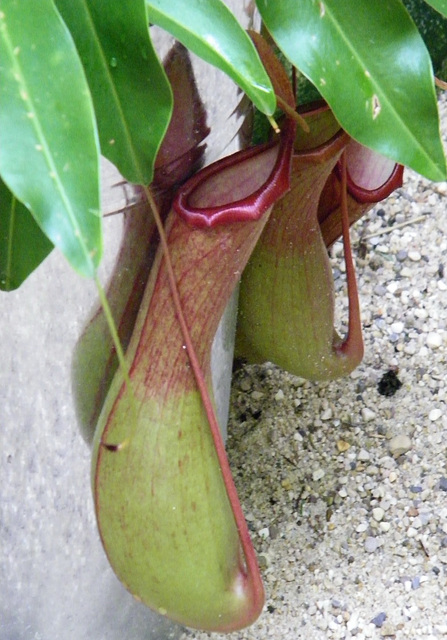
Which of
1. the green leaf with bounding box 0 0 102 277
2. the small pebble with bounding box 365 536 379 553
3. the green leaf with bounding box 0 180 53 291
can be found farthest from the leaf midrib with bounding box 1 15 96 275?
the small pebble with bounding box 365 536 379 553

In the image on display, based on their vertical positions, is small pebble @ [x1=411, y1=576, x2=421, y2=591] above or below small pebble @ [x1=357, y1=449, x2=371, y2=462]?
below

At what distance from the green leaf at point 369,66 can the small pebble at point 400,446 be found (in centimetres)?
60

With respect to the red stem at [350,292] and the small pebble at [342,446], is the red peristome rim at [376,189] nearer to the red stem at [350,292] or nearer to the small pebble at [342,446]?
the red stem at [350,292]

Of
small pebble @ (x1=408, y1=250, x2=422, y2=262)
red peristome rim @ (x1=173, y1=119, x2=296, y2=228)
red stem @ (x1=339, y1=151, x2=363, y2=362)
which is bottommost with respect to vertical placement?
small pebble @ (x1=408, y1=250, x2=422, y2=262)

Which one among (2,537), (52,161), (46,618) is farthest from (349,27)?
(46,618)

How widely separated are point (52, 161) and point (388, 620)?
75cm

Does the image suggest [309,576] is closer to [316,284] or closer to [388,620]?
[388,620]

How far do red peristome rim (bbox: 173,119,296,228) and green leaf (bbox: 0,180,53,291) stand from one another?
0.10m

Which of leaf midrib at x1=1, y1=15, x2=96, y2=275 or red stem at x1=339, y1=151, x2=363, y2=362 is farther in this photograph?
red stem at x1=339, y1=151, x2=363, y2=362

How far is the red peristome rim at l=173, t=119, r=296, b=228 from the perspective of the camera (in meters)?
0.50

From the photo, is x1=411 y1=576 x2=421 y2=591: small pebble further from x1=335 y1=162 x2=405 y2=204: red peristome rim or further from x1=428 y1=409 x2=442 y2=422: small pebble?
→ x1=335 y1=162 x2=405 y2=204: red peristome rim

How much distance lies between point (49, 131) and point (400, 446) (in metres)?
0.76

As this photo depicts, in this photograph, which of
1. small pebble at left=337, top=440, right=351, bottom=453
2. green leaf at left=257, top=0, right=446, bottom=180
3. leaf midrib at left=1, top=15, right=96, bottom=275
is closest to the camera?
leaf midrib at left=1, top=15, right=96, bottom=275

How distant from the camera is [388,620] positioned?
88cm
